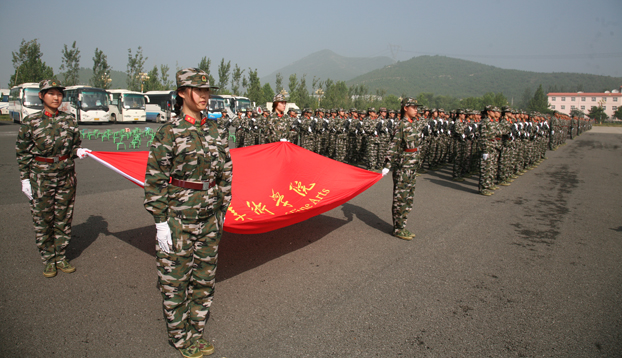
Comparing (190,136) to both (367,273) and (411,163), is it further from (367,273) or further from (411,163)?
(411,163)

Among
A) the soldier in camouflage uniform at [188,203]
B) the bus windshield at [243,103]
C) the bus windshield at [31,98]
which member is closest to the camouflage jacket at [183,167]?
the soldier in camouflage uniform at [188,203]

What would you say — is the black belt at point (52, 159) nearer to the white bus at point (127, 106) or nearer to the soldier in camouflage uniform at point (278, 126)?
the soldier in camouflage uniform at point (278, 126)

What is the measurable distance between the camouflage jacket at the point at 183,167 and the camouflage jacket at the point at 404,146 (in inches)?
138

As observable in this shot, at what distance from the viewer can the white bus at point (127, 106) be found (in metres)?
32.2

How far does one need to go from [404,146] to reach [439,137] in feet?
A: 28.7

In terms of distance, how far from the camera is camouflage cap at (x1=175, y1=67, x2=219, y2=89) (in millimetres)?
2688

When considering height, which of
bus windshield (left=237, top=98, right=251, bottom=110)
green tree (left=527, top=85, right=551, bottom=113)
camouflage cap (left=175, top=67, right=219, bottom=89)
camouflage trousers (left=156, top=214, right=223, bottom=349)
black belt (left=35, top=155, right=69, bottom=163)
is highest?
green tree (left=527, top=85, right=551, bottom=113)

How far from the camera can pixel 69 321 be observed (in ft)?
10.5

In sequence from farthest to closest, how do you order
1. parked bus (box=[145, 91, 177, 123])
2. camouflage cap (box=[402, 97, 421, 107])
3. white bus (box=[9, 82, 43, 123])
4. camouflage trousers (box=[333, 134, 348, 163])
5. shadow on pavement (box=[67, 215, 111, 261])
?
parked bus (box=[145, 91, 177, 123])
white bus (box=[9, 82, 43, 123])
camouflage trousers (box=[333, 134, 348, 163])
camouflage cap (box=[402, 97, 421, 107])
shadow on pavement (box=[67, 215, 111, 261])

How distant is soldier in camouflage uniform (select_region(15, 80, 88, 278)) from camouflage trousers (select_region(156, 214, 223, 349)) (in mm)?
2166

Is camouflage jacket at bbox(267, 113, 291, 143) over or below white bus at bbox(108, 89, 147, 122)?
below

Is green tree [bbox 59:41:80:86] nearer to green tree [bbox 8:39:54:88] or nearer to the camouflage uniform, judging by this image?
green tree [bbox 8:39:54:88]

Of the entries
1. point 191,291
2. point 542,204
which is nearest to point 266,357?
point 191,291

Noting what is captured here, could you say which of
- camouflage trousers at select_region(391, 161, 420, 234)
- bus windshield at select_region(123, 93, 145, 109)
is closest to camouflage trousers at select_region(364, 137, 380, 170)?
camouflage trousers at select_region(391, 161, 420, 234)
